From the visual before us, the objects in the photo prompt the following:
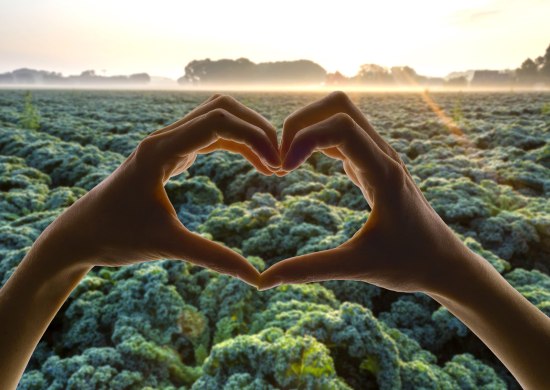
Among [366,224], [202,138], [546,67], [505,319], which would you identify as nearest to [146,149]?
[202,138]

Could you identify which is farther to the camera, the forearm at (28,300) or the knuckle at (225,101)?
the knuckle at (225,101)

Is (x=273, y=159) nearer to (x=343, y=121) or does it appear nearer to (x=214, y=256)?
(x=343, y=121)

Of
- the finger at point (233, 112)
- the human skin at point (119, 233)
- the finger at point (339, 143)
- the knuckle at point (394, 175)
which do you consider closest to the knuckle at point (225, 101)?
the finger at point (233, 112)

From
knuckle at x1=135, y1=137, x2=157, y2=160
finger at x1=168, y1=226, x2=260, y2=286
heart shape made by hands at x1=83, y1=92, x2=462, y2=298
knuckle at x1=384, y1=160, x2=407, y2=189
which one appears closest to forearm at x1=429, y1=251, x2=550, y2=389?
heart shape made by hands at x1=83, y1=92, x2=462, y2=298

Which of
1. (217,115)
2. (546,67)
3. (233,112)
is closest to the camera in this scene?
(217,115)

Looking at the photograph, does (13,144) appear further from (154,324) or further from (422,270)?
(422,270)

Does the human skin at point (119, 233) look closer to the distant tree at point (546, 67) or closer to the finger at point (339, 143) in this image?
the finger at point (339, 143)

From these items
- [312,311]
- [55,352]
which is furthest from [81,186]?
[312,311]
